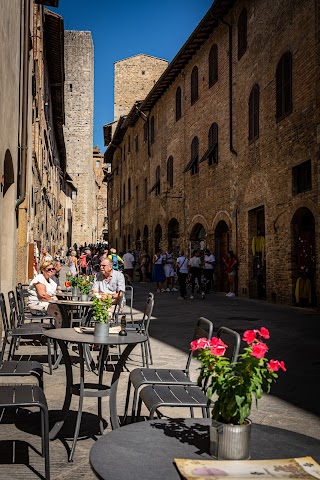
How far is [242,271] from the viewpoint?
666 inches

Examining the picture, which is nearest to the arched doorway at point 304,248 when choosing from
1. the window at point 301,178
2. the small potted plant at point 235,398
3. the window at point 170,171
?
the window at point 301,178

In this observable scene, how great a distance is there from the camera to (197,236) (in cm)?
2178

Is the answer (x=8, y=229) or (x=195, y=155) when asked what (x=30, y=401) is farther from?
(x=195, y=155)

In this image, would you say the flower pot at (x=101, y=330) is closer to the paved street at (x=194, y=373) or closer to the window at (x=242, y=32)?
the paved street at (x=194, y=373)

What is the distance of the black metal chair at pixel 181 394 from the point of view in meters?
3.38

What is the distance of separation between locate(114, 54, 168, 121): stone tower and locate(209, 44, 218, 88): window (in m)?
19.5

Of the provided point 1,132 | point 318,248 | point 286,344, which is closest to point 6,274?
point 1,132

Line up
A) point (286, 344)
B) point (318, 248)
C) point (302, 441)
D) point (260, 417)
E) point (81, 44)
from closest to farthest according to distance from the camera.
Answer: point (302, 441)
point (260, 417)
point (286, 344)
point (318, 248)
point (81, 44)

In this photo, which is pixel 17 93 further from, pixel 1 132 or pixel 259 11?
pixel 259 11

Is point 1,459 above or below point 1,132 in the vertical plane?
below

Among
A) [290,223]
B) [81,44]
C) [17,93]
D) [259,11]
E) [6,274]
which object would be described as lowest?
[6,274]

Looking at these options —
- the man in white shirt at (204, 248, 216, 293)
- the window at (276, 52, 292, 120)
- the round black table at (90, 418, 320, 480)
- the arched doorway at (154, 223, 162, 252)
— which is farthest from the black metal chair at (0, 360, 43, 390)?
the arched doorway at (154, 223, 162, 252)

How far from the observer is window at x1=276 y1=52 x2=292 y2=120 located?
13914mm

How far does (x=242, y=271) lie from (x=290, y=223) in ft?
11.6
